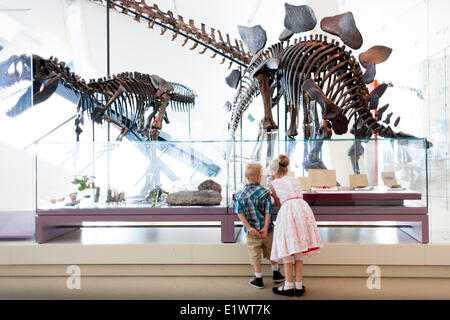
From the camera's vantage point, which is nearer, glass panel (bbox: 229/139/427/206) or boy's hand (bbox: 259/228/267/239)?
boy's hand (bbox: 259/228/267/239)

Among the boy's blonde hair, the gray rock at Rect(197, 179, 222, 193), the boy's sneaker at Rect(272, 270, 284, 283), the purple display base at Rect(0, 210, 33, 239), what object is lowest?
the boy's sneaker at Rect(272, 270, 284, 283)

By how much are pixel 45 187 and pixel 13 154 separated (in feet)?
2.10

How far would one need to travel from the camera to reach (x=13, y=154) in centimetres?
409

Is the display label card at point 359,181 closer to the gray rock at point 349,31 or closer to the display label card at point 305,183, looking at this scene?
the display label card at point 305,183

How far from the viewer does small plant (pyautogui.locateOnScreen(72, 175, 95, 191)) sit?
391cm

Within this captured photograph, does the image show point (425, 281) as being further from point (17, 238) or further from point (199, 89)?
Answer: point (199, 89)

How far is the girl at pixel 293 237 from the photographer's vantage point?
3055 mm

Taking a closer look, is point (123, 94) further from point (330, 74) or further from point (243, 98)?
point (330, 74)

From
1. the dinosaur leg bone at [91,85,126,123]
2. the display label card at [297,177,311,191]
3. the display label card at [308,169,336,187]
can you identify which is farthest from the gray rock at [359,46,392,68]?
the dinosaur leg bone at [91,85,126,123]

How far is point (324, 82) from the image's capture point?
4672mm

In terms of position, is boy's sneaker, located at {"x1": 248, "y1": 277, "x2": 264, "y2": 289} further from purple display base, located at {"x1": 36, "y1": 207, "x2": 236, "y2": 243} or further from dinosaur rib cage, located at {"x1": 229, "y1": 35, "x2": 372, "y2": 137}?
dinosaur rib cage, located at {"x1": 229, "y1": 35, "x2": 372, "y2": 137}

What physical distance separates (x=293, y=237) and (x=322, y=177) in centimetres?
100

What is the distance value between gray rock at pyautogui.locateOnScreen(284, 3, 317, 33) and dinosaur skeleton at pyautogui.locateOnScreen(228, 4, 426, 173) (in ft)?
0.05
